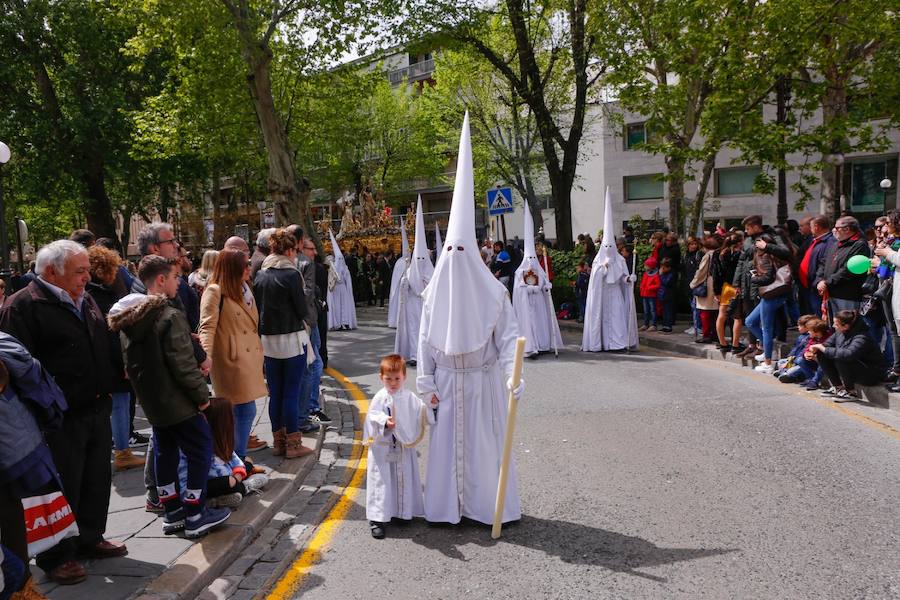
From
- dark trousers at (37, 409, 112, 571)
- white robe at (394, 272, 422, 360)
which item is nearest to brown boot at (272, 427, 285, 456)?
dark trousers at (37, 409, 112, 571)

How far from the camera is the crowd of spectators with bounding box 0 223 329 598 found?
3438 millimetres

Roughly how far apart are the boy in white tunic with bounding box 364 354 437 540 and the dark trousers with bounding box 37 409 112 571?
1656 millimetres

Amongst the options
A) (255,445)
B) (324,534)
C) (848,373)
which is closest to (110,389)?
(324,534)

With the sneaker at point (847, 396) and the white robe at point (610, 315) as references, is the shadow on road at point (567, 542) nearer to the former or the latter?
the sneaker at point (847, 396)

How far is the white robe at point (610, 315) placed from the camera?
11945mm

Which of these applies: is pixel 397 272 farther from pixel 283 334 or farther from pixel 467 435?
pixel 467 435

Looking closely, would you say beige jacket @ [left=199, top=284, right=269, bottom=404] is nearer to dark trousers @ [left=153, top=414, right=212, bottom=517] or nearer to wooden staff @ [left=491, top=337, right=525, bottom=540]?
dark trousers @ [left=153, top=414, right=212, bottom=517]

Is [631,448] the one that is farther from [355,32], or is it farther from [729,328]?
[355,32]

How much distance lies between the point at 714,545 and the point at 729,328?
27.1ft

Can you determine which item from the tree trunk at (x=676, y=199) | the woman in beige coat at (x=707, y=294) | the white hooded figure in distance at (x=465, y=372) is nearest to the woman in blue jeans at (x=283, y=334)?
the white hooded figure in distance at (x=465, y=372)

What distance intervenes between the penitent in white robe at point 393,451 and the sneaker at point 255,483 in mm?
1156

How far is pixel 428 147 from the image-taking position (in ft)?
145

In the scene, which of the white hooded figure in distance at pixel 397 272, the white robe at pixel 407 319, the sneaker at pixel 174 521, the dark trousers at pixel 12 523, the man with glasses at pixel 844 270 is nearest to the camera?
the dark trousers at pixel 12 523

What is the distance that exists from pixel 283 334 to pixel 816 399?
19.3ft
